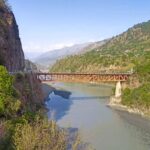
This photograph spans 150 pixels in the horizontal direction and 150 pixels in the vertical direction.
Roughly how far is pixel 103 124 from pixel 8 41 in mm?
20823

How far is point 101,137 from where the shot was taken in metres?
50.3

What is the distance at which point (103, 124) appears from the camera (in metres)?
60.0

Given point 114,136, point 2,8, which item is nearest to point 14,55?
point 2,8

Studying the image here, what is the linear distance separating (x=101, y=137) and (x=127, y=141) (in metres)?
3.25

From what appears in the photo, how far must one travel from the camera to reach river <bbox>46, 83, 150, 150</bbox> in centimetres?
4742

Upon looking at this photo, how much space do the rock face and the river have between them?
10291 mm

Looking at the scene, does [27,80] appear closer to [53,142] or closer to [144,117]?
[144,117]

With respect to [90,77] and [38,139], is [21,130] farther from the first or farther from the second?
[90,77]

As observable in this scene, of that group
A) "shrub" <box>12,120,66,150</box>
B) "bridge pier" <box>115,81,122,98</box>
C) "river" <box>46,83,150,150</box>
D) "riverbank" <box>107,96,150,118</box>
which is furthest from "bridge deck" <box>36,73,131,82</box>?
"shrub" <box>12,120,66,150</box>

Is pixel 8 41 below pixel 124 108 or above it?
above

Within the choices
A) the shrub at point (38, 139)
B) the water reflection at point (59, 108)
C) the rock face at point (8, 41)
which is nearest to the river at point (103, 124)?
the water reflection at point (59, 108)

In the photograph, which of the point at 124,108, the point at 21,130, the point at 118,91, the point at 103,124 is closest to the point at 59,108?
the point at 124,108

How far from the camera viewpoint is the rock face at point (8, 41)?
203 feet

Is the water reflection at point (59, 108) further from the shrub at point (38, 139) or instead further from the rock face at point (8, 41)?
the shrub at point (38, 139)
